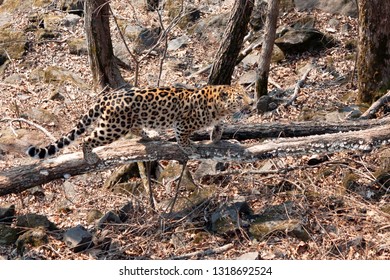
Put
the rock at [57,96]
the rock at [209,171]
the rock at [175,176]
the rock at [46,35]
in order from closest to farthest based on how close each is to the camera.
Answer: the rock at [175,176] < the rock at [209,171] < the rock at [57,96] < the rock at [46,35]

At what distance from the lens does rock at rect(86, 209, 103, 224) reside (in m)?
9.54

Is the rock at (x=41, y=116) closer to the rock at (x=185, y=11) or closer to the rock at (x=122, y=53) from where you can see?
the rock at (x=122, y=53)

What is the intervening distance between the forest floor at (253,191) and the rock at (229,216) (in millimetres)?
91

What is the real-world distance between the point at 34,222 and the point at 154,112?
2.60 metres

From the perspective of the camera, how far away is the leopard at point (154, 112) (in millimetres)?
8430

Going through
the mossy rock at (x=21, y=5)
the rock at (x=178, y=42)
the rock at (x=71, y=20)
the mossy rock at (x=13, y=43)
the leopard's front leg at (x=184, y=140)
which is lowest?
the leopard's front leg at (x=184, y=140)

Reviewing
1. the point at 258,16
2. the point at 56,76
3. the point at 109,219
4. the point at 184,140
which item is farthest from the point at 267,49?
the point at 56,76

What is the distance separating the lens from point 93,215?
9602 mm

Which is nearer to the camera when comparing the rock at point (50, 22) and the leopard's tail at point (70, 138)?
the leopard's tail at point (70, 138)

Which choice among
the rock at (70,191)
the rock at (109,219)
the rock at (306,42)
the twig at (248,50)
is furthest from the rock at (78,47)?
the rock at (109,219)

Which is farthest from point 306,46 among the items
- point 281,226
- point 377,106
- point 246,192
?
point 281,226

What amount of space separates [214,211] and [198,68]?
6484 mm

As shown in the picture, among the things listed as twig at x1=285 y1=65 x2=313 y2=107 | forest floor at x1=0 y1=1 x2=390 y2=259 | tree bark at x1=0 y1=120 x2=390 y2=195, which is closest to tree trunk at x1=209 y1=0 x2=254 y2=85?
forest floor at x1=0 y1=1 x2=390 y2=259

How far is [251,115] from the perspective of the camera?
12.1 m
